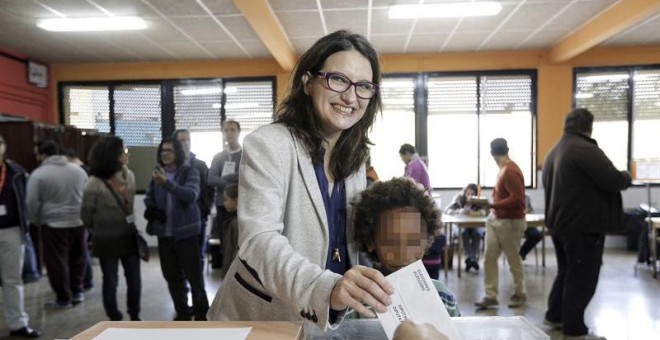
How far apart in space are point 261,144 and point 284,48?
5.81 meters

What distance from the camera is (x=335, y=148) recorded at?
3.58 ft

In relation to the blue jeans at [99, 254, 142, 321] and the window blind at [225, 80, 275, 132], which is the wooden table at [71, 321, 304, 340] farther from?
the window blind at [225, 80, 275, 132]

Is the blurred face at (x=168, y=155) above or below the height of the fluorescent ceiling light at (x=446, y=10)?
below

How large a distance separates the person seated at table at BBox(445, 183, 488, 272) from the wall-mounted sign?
638 centimetres

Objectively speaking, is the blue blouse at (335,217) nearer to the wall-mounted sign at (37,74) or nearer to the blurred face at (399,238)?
the blurred face at (399,238)

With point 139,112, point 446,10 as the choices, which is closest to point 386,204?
point 446,10

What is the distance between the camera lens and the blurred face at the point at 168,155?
143 inches

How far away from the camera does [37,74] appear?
738 cm

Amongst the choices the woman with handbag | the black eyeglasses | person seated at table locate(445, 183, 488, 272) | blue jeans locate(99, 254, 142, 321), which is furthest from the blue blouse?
person seated at table locate(445, 183, 488, 272)

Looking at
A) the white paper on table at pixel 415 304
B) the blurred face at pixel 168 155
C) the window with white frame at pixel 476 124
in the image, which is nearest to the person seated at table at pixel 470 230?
the window with white frame at pixel 476 124

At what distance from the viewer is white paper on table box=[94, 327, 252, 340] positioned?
0.65 m

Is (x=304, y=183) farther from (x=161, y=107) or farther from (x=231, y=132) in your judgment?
(x=161, y=107)

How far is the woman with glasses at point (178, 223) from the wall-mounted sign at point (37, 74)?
4933mm

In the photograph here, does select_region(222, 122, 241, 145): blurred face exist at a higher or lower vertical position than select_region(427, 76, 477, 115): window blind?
lower
